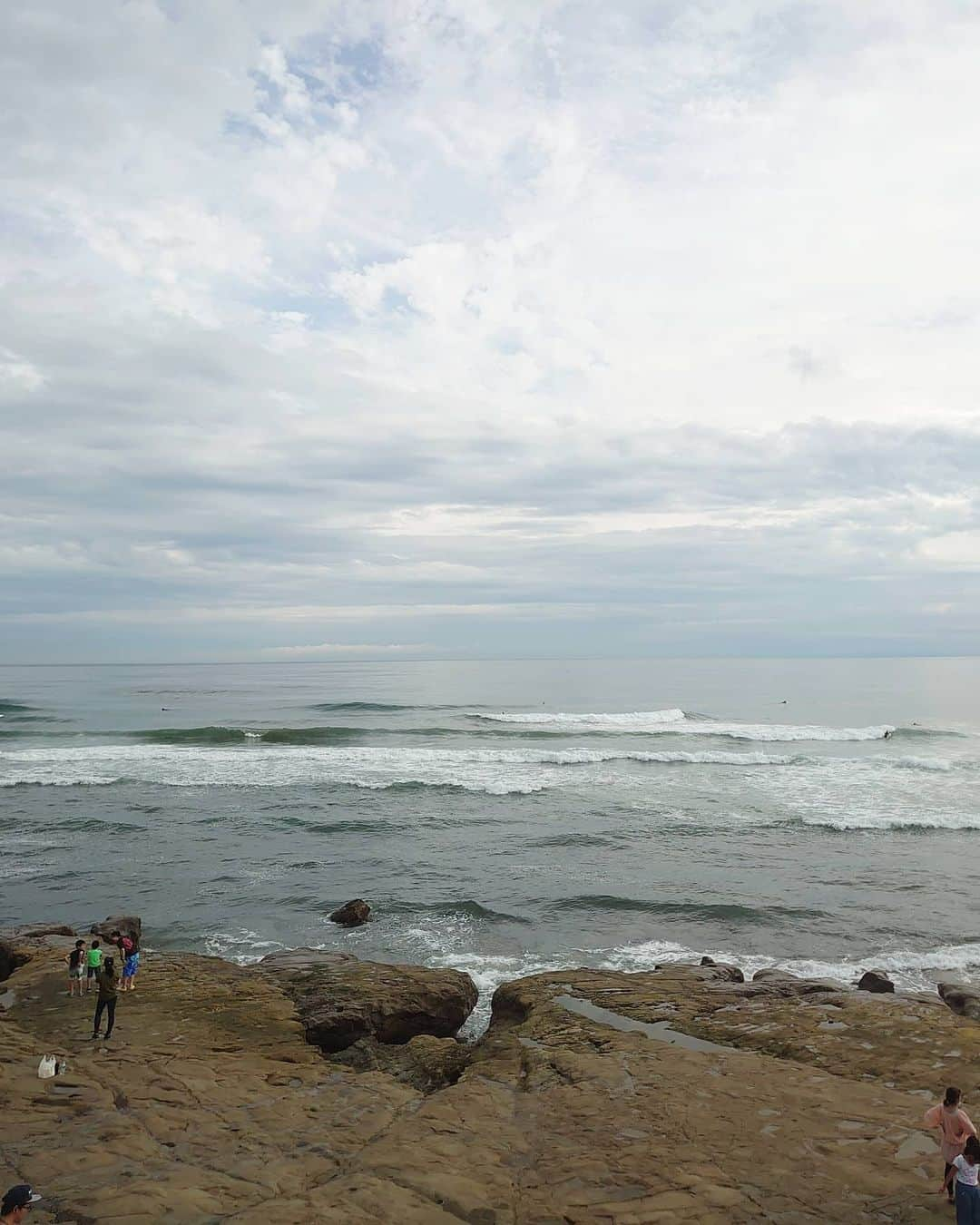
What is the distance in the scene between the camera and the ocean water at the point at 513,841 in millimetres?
18844

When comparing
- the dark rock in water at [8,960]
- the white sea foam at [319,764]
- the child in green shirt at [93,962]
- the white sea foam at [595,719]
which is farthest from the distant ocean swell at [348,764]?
the child in green shirt at [93,962]

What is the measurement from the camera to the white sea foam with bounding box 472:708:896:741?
57.4m

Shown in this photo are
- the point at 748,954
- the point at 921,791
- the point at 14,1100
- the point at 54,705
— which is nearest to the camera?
the point at 14,1100

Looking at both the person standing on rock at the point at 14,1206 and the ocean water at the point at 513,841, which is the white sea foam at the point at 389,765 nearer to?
the ocean water at the point at 513,841

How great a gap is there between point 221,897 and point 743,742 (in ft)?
135

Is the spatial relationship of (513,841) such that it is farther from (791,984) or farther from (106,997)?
(106,997)

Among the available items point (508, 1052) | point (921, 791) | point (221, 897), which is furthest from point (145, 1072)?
point (921, 791)

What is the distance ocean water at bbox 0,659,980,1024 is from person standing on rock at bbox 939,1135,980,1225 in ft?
31.1

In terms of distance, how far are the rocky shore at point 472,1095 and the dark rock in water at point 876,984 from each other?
606 millimetres

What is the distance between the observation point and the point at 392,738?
54.0 metres

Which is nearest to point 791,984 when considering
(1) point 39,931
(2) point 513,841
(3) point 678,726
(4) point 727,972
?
(4) point 727,972

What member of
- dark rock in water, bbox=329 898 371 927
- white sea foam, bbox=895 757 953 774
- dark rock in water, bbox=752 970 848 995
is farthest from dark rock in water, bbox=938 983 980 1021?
white sea foam, bbox=895 757 953 774

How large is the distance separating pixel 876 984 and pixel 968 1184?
853 cm

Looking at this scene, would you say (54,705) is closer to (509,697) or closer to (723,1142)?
(509,697)
